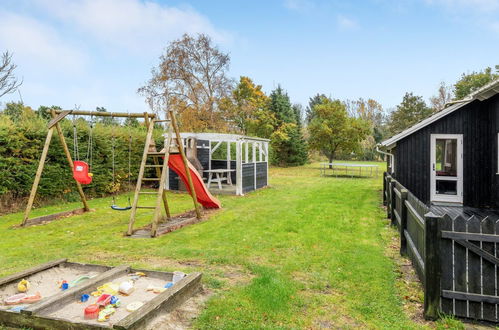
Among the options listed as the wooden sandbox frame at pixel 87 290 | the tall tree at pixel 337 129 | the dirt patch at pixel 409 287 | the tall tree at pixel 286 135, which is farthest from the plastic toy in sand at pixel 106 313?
the tall tree at pixel 286 135

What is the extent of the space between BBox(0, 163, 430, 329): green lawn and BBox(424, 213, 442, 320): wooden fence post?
0.90ft

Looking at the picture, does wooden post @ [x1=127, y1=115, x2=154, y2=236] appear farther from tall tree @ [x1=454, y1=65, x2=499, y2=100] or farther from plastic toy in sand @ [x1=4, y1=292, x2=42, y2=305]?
tall tree @ [x1=454, y1=65, x2=499, y2=100]

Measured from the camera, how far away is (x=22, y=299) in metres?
3.58

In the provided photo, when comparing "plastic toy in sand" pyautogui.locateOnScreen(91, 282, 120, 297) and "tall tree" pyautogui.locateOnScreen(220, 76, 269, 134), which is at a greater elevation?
"tall tree" pyautogui.locateOnScreen(220, 76, 269, 134)

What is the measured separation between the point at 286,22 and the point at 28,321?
652 inches

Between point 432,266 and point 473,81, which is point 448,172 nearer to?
point 432,266

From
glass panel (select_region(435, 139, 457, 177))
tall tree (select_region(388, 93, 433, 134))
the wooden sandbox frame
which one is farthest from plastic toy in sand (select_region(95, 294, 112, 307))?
tall tree (select_region(388, 93, 433, 134))

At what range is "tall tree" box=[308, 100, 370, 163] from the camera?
2641cm

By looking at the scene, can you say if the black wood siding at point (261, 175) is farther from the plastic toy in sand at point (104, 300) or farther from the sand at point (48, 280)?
the plastic toy in sand at point (104, 300)

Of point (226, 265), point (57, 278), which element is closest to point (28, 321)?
point (57, 278)

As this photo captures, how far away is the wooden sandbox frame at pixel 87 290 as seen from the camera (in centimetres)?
287

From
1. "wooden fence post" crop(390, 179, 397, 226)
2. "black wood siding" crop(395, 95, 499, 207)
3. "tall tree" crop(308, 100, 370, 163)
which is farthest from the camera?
"tall tree" crop(308, 100, 370, 163)

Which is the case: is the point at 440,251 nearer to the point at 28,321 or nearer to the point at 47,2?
the point at 28,321

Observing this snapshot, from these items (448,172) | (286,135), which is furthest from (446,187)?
(286,135)
